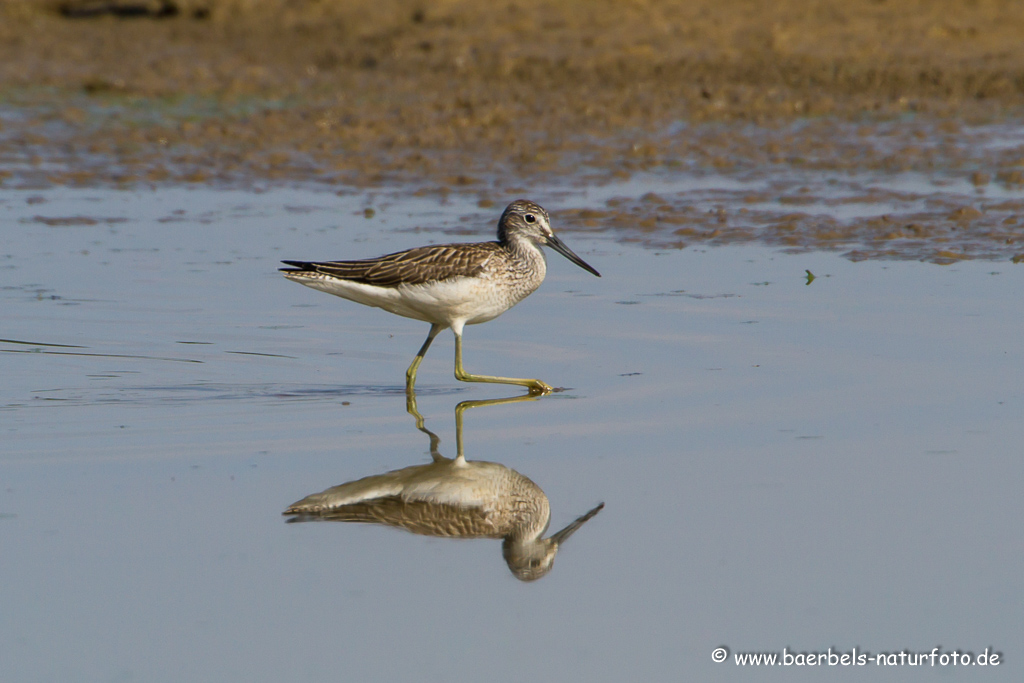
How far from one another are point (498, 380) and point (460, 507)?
210 cm

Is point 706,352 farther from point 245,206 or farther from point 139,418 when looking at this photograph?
point 245,206

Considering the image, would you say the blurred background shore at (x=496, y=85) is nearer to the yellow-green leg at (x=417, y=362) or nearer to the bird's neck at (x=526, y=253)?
the bird's neck at (x=526, y=253)

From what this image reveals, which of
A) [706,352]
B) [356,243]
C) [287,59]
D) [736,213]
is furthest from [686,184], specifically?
[287,59]

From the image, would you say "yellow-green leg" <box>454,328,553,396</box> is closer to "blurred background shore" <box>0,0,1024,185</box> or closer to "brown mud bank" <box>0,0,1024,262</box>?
"brown mud bank" <box>0,0,1024,262</box>

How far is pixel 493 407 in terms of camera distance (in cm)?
796

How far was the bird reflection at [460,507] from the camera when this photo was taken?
5.81 meters

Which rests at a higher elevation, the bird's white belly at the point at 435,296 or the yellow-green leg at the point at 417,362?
the bird's white belly at the point at 435,296

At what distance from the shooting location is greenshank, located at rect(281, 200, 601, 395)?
26.7 feet

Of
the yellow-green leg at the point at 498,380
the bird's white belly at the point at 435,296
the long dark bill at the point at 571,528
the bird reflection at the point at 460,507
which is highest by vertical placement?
the bird's white belly at the point at 435,296

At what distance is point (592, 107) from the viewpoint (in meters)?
17.0

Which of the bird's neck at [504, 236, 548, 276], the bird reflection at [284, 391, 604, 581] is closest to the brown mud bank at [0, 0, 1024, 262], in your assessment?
the bird's neck at [504, 236, 548, 276]

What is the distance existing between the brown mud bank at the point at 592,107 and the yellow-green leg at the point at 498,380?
378cm

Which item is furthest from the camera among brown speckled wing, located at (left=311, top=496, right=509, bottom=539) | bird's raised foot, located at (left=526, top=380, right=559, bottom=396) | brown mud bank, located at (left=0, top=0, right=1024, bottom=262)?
brown mud bank, located at (left=0, top=0, right=1024, bottom=262)

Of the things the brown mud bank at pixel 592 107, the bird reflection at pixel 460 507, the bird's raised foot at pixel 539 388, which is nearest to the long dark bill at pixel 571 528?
the bird reflection at pixel 460 507
